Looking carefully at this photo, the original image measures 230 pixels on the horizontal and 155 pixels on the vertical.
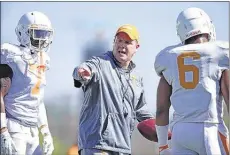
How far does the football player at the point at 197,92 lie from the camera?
4938 mm

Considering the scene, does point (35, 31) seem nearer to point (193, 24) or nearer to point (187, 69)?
point (193, 24)

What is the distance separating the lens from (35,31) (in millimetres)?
6520

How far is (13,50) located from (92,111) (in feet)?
3.07

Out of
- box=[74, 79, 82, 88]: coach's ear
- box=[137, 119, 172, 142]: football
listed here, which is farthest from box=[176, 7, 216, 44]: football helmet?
box=[137, 119, 172, 142]: football

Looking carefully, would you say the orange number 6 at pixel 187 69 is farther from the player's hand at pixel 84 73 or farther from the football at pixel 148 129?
the football at pixel 148 129

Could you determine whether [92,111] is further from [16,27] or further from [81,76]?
[16,27]

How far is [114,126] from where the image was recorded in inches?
230

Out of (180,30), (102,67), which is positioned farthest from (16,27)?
(180,30)

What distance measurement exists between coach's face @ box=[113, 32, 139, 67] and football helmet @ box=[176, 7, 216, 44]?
31.2 inches

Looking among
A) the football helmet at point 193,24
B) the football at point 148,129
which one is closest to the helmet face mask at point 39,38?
the football at point 148,129

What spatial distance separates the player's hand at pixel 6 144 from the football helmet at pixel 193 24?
1696 mm

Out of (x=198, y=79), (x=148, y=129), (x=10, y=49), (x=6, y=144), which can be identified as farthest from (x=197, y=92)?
(x=10, y=49)

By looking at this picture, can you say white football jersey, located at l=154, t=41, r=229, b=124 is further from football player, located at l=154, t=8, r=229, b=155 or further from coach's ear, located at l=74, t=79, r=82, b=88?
coach's ear, located at l=74, t=79, r=82, b=88

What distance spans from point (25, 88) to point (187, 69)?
5.76 ft
